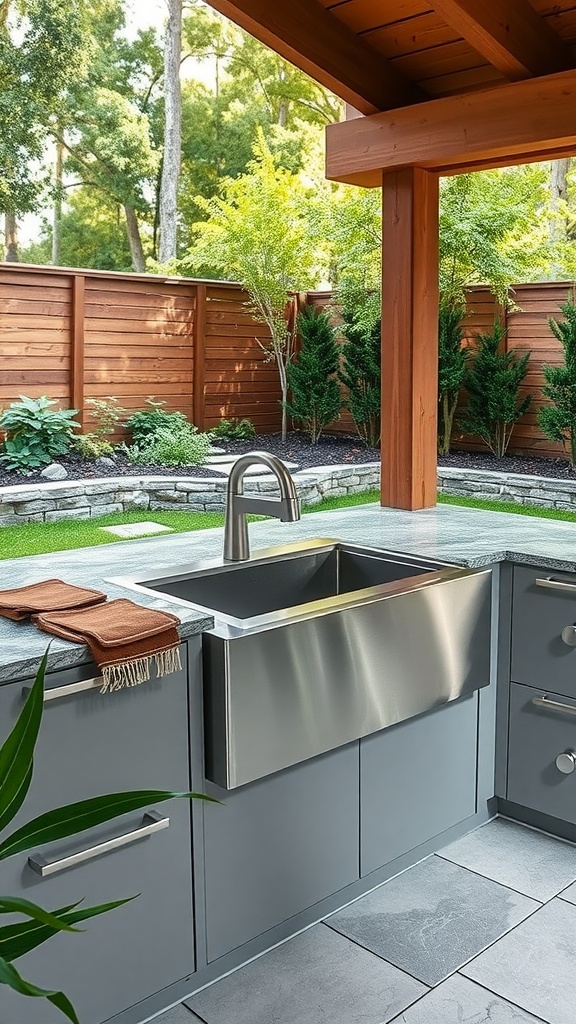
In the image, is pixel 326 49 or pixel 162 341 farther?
pixel 162 341

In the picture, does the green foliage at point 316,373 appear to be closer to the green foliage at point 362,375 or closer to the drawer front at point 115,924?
the green foliage at point 362,375

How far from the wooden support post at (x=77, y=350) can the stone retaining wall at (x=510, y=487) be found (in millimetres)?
2633

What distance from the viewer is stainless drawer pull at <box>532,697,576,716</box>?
7.42 ft

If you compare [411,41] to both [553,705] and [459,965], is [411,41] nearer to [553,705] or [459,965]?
[553,705]

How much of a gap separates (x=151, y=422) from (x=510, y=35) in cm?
490

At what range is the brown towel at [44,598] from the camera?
170 centimetres

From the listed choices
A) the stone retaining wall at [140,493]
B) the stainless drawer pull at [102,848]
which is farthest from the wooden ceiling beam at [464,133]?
the stone retaining wall at [140,493]

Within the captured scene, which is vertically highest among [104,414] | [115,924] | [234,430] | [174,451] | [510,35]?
[510,35]

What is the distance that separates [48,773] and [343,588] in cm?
116

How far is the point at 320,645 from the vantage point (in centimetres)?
182

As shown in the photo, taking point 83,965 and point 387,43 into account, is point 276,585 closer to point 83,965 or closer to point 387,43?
point 83,965

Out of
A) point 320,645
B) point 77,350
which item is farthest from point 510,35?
point 77,350

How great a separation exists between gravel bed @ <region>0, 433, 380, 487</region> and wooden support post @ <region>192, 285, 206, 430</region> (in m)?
0.30

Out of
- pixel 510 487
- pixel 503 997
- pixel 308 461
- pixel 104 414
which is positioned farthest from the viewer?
pixel 308 461
